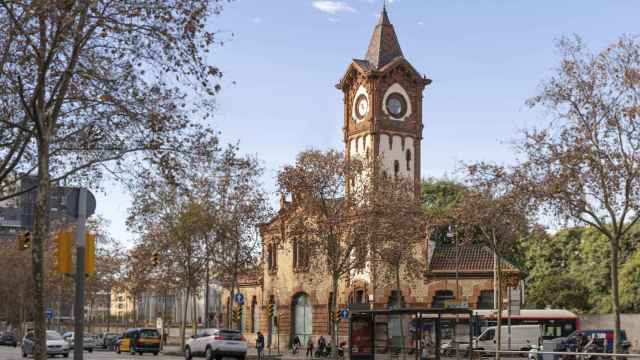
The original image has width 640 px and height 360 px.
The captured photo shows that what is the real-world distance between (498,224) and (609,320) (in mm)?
22605

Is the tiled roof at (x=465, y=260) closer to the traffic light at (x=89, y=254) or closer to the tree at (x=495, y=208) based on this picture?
the tree at (x=495, y=208)

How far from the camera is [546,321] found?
56.1m

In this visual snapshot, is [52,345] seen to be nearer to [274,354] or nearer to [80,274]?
[274,354]

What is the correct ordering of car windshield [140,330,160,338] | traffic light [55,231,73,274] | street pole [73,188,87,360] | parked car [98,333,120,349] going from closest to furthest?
street pole [73,188,87,360], traffic light [55,231,73,274], car windshield [140,330,160,338], parked car [98,333,120,349]

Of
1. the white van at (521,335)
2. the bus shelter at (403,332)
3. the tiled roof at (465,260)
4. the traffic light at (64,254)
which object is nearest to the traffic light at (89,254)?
the traffic light at (64,254)

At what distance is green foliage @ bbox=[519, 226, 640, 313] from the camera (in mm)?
69000

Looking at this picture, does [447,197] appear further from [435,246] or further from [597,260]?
[435,246]

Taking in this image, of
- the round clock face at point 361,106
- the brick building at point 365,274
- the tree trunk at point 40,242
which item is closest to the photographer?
the tree trunk at point 40,242

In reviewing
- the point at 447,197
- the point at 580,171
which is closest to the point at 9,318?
the point at 447,197

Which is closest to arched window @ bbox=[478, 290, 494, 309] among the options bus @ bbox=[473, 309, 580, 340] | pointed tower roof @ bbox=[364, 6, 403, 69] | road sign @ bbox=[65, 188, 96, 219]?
Result: bus @ bbox=[473, 309, 580, 340]

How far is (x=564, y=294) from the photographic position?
233 ft

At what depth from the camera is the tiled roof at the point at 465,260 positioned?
2394 inches

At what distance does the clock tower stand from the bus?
Result: 53.1 ft

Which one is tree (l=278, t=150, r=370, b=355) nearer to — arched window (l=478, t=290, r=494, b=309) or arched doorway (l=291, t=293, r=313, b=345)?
arched window (l=478, t=290, r=494, b=309)
